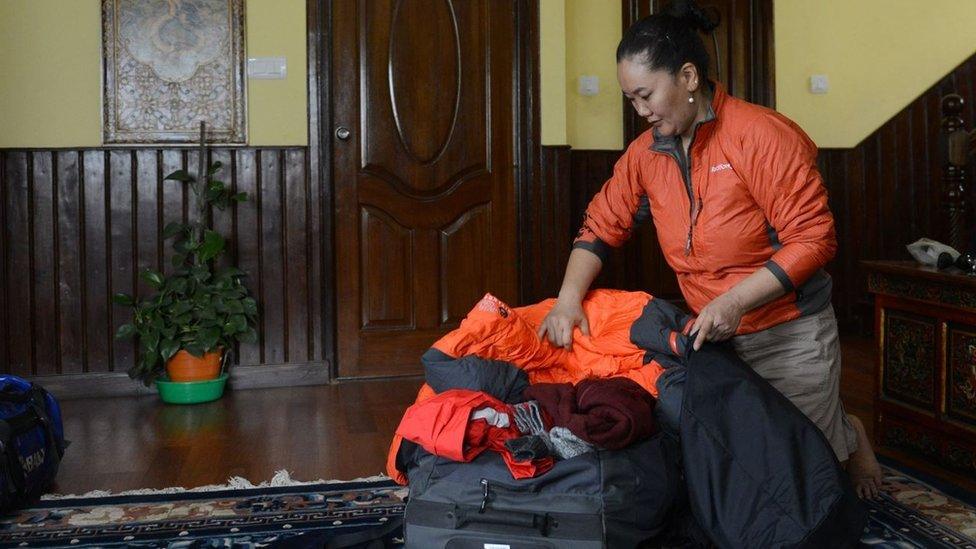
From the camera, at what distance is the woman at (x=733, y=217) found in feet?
6.49

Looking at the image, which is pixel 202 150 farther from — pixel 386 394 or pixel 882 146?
pixel 882 146

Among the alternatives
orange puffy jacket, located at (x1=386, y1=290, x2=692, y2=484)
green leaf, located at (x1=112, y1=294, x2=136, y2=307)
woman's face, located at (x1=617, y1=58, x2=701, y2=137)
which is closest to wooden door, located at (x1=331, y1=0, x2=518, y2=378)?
green leaf, located at (x1=112, y1=294, x2=136, y2=307)

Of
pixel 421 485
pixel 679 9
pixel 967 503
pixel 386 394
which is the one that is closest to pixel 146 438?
pixel 386 394

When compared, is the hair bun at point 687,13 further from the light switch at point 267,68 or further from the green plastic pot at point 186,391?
the green plastic pot at point 186,391

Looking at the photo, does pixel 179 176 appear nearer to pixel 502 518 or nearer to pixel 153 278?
pixel 153 278

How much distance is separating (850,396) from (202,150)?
2811 millimetres

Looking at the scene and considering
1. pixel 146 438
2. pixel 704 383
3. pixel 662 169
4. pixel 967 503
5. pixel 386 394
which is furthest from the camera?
pixel 386 394

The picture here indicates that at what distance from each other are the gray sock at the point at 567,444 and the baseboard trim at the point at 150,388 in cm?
248

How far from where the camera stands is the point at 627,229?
2.42m

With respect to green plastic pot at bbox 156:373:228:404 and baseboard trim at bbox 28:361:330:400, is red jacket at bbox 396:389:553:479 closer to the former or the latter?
green plastic pot at bbox 156:373:228:404

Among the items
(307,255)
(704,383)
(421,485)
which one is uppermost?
(307,255)

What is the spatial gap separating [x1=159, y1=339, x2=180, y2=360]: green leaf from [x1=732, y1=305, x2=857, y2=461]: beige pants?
2.42m

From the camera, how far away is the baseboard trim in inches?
154

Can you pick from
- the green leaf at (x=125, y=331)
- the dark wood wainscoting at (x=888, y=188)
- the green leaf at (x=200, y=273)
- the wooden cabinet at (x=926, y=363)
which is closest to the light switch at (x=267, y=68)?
the green leaf at (x=200, y=273)
